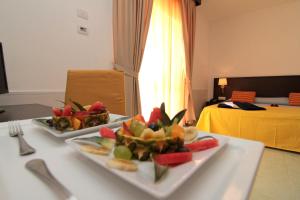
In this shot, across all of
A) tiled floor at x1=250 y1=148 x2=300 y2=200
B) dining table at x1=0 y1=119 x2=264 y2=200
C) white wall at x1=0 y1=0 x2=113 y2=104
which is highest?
white wall at x1=0 y1=0 x2=113 y2=104

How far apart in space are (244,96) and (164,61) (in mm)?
2221

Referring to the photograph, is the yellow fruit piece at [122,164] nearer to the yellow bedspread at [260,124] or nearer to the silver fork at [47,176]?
the silver fork at [47,176]

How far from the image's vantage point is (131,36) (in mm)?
2184

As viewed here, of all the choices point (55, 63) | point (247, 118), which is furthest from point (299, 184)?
point (55, 63)

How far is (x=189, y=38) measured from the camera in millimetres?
3475

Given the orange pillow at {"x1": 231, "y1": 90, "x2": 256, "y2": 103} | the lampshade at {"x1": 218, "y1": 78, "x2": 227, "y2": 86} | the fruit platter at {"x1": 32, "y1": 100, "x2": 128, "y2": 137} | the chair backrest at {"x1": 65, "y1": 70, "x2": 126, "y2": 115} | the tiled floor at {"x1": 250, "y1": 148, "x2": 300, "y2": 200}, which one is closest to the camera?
the fruit platter at {"x1": 32, "y1": 100, "x2": 128, "y2": 137}

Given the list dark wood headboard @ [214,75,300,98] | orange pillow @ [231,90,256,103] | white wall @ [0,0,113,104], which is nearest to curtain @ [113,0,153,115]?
white wall @ [0,0,113,104]

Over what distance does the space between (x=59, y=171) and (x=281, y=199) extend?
67.5 inches

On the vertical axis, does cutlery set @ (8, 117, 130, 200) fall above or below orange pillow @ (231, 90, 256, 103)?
above

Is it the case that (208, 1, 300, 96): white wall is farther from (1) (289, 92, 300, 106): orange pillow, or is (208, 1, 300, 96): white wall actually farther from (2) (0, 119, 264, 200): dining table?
(2) (0, 119, 264, 200): dining table

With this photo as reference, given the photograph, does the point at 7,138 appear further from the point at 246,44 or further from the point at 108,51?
the point at 246,44

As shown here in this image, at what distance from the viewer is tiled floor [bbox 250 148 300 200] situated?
4.53ft

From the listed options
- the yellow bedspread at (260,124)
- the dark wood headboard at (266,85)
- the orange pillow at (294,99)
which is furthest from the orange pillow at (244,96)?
the yellow bedspread at (260,124)

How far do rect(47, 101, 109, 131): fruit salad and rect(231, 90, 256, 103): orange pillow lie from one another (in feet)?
12.9
